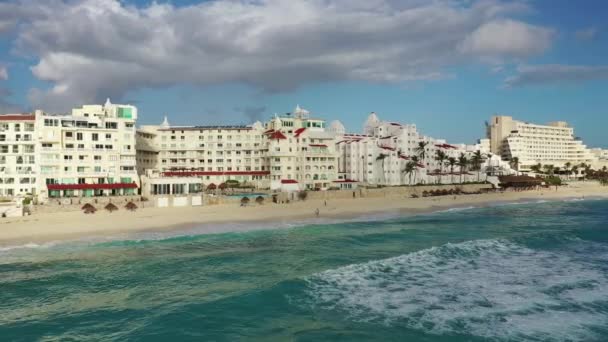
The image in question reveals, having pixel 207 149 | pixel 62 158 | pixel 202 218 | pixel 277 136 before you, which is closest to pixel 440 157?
pixel 277 136

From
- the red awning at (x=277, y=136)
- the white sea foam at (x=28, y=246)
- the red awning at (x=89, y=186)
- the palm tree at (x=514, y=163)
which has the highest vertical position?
the red awning at (x=277, y=136)

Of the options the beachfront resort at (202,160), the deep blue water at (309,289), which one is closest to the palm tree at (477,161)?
the beachfront resort at (202,160)

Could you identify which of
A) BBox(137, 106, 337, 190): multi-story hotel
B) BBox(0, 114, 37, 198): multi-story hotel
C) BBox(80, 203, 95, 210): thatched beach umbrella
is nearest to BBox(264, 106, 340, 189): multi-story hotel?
BBox(137, 106, 337, 190): multi-story hotel

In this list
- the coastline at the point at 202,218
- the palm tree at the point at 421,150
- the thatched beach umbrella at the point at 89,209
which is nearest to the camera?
the coastline at the point at 202,218

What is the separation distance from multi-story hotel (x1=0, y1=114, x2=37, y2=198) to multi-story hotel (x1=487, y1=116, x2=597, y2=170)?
135 m

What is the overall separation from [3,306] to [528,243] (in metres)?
37.3

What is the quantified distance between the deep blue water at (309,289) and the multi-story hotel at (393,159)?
52.0 m

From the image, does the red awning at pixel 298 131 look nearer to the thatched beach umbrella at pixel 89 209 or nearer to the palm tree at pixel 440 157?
the palm tree at pixel 440 157

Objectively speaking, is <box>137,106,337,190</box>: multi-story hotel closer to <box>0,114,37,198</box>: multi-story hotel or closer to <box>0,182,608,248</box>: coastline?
<box>0,182,608,248</box>: coastline

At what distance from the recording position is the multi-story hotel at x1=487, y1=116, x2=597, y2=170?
14725 cm

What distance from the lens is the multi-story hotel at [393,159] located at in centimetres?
9194

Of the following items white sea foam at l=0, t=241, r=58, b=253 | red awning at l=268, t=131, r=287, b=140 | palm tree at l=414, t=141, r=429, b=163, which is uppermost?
red awning at l=268, t=131, r=287, b=140

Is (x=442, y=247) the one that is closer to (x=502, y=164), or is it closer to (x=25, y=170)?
(x=25, y=170)

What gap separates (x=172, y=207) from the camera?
2260 inches
